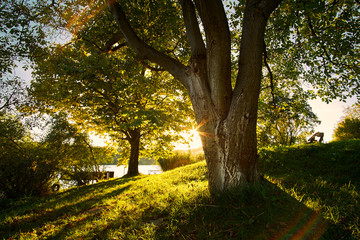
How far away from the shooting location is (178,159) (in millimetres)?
16625

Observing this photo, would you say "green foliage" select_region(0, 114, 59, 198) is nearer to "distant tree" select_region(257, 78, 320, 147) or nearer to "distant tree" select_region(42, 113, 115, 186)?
"distant tree" select_region(42, 113, 115, 186)

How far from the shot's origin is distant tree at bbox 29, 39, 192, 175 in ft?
27.0

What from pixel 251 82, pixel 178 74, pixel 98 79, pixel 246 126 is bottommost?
pixel 246 126

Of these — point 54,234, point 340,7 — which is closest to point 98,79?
point 54,234

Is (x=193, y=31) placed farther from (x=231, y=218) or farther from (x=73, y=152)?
(x=73, y=152)

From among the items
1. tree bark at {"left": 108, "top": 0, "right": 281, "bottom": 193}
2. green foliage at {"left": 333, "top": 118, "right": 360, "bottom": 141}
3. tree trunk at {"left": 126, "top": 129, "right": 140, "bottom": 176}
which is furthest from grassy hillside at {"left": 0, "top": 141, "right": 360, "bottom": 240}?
green foliage at {"left": 333, "top": 118, "right": 360, "bottom": 141}

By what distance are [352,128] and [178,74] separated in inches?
1041

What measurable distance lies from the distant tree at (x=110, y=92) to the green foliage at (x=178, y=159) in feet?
7.29

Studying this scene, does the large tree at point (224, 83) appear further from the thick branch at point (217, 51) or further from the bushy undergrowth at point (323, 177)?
the bushy undergrowth at point (323, 177)

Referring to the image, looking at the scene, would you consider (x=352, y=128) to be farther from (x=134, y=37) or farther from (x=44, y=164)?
(x=44, y=164)

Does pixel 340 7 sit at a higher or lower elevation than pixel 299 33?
higher

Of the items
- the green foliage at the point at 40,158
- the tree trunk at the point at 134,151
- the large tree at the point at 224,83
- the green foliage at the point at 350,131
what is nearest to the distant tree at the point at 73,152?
the green foliage at the point at 40,158

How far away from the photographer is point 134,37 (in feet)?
14.6

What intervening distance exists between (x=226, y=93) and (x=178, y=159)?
44.7 feet
